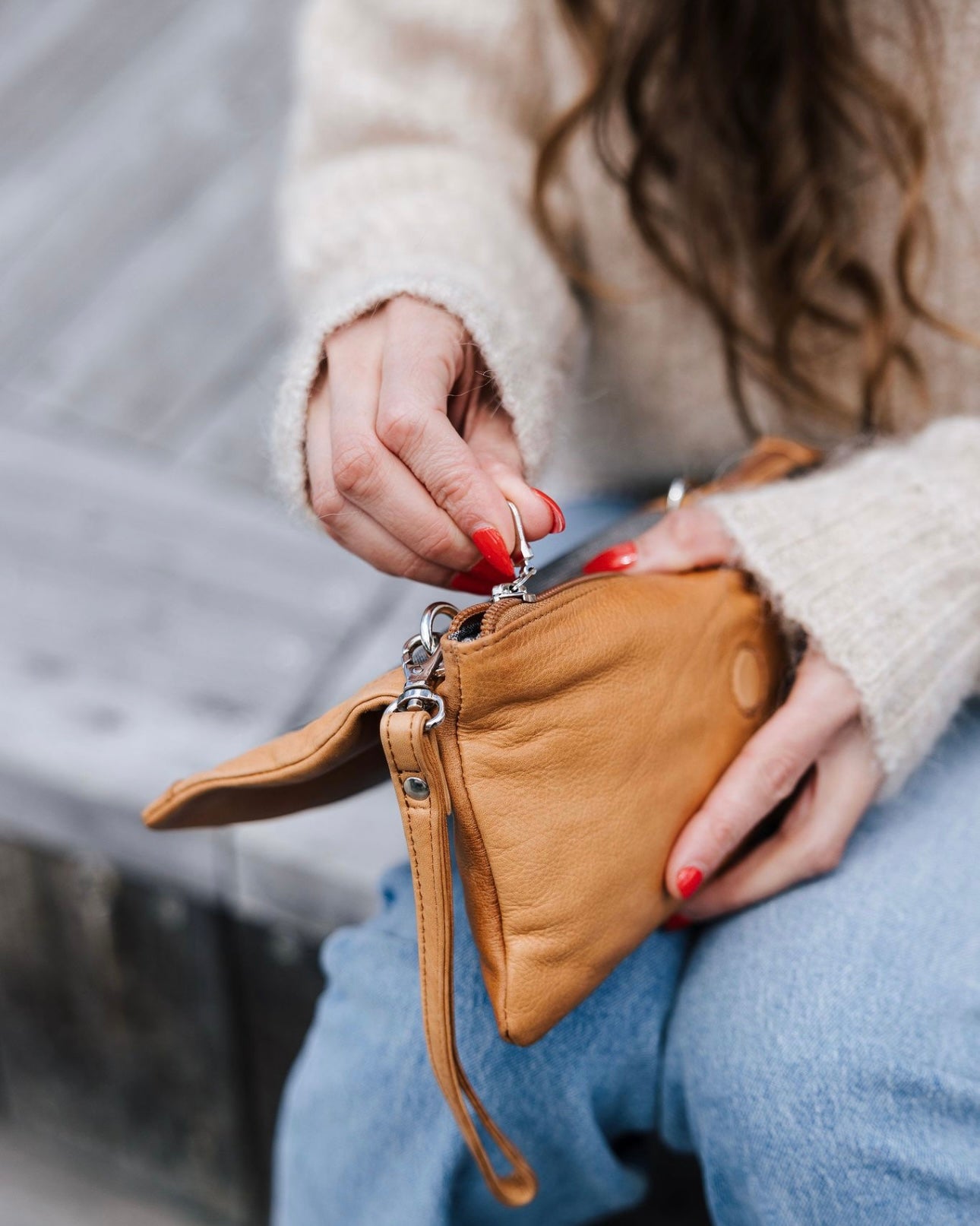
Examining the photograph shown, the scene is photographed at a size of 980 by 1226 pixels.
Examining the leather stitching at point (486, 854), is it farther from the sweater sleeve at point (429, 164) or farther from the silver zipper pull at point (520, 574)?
the sweater sleeve at point (429, 164)

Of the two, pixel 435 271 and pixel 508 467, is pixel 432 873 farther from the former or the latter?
pixel 435 271

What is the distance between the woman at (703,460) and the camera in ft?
2.09

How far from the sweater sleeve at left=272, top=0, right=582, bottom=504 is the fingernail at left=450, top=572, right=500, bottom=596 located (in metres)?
0.13

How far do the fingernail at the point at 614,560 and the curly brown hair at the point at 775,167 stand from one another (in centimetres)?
30

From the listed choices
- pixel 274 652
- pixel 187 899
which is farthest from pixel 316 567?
pixel 187 899

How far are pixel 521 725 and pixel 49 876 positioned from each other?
85 cm

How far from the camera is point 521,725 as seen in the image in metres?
0.58

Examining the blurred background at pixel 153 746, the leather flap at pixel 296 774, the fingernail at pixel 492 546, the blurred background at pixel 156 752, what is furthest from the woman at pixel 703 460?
the blurred background at pixel 153 746

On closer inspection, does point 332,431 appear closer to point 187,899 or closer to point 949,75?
point 949,75

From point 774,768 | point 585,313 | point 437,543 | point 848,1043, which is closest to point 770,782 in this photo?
point 774,768

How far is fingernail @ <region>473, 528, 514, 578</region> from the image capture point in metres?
0.58

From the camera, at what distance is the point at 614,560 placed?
704 mm

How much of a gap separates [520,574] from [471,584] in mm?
64

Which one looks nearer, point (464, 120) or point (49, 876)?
point (464, 120)
